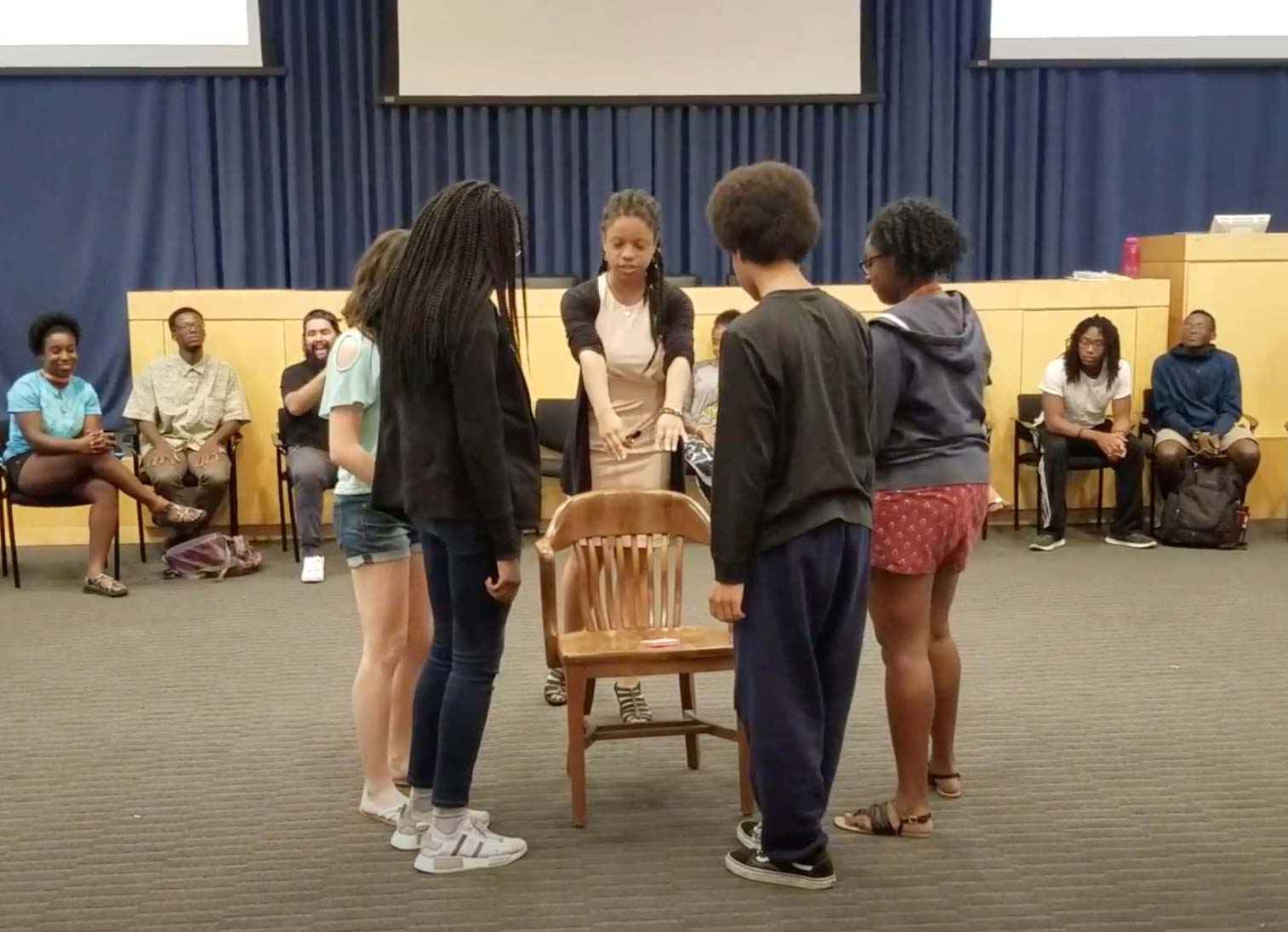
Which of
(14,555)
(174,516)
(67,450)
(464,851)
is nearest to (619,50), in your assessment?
(174,516)

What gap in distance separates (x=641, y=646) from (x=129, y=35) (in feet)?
17.5

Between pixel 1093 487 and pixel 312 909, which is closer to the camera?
pixel 312 909

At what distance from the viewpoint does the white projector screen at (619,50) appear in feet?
21.6

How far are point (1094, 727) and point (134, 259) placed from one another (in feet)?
17.8

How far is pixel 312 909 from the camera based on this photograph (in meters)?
2.35

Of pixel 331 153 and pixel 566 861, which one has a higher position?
pixel 331 153

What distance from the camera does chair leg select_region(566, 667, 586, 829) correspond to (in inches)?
106

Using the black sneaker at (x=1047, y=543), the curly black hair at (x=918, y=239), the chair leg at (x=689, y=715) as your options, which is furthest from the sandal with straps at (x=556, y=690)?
the black sneaker at (x=1047, y=543)

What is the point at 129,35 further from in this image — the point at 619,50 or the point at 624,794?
the point at 624,794

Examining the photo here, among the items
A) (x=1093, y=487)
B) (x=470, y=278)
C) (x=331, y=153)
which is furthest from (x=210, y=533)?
(x=1093, y=487)

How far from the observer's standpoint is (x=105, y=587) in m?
4.91

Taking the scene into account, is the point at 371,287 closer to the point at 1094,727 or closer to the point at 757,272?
the point at 757,272

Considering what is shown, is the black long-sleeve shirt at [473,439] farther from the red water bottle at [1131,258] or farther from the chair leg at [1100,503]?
the red water bottle at [1131,258]

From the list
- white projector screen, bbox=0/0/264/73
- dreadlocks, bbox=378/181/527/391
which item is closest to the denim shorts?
dreadlocks, bbox=378/181/527/391
